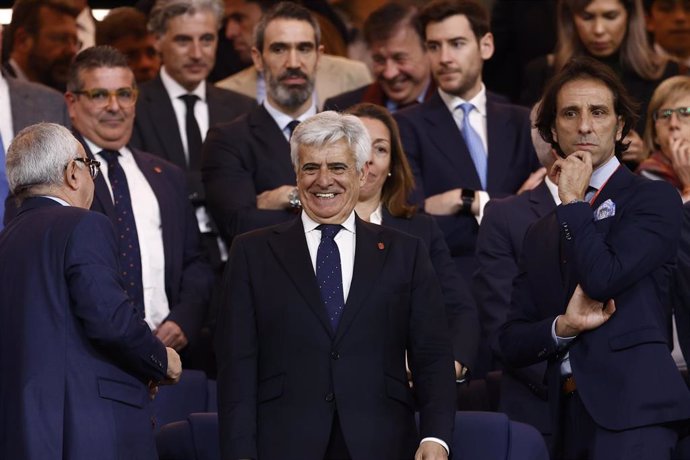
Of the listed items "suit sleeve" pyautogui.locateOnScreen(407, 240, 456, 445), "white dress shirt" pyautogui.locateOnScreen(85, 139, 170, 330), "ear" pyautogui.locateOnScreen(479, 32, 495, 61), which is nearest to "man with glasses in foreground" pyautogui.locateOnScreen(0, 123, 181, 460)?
"suit sleeve" pyautogui.locateOnScreen(407, 240, 456, 445)

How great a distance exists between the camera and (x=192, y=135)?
7.52 m

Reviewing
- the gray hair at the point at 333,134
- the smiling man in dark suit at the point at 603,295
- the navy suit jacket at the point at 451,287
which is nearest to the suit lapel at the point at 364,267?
the gray hair at the point at 333,134

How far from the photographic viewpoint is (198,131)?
753cm

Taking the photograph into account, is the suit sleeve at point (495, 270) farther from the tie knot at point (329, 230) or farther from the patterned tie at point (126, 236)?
the patterned tie at point (126, 236)

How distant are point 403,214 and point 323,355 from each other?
Answer: 4.48 feet

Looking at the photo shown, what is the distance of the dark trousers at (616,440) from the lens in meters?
4.86

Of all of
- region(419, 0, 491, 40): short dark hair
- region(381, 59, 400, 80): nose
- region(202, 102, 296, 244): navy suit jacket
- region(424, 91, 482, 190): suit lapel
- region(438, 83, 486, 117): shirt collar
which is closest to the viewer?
region(202, 102, 296, 244): navy suit jacket

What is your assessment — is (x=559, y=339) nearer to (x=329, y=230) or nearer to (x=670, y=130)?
(x=329, y=230)

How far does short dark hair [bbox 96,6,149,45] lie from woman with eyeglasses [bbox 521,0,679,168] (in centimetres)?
232

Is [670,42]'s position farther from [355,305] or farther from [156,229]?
[355,305]

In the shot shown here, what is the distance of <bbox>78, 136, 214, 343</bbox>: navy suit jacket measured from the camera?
6.48 meters

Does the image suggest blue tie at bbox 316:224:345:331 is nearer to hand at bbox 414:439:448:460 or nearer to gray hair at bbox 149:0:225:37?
hand at bbox 414:439:448:460

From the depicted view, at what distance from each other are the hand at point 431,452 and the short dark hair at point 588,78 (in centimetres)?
120

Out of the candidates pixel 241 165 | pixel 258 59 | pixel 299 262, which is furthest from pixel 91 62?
pixel 299 262
